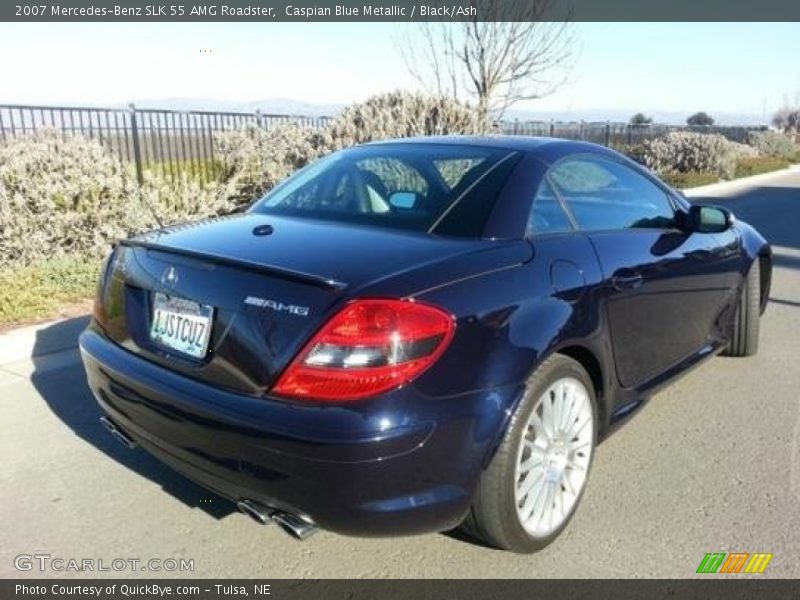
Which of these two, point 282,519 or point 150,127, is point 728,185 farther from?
point 282,519

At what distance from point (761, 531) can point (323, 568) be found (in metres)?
1.80

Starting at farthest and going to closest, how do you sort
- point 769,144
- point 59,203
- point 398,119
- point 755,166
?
point 769,144, point 755,166, point 398,119, point 59,203

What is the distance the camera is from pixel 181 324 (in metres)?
2.61

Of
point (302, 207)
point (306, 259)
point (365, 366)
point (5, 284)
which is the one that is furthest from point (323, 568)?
point (5, 284)

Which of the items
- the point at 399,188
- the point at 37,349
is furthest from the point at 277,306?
the point at 37,349

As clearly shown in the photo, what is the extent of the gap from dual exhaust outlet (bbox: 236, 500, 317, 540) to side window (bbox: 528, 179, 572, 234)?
56.3 inches

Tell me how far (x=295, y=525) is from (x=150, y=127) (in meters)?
9.07

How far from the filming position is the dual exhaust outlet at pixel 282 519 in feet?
7.64

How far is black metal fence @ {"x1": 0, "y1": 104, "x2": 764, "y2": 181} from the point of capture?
28.7 feet

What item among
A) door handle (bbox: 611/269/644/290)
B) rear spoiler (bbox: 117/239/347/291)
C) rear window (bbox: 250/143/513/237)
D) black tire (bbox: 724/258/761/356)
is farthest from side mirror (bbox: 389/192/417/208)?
black tire (bbox: 724/258/761/356)

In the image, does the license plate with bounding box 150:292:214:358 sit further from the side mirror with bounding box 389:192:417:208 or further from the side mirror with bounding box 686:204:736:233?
the side mirror with bounding box 686:204:736:233

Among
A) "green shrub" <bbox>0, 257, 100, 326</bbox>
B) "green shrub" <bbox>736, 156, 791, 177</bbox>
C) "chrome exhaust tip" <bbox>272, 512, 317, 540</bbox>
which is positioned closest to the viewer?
"chrome exhaust tip" <bbox>272, 512, 317, 540</bbox>

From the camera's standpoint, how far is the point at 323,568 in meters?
2.67
